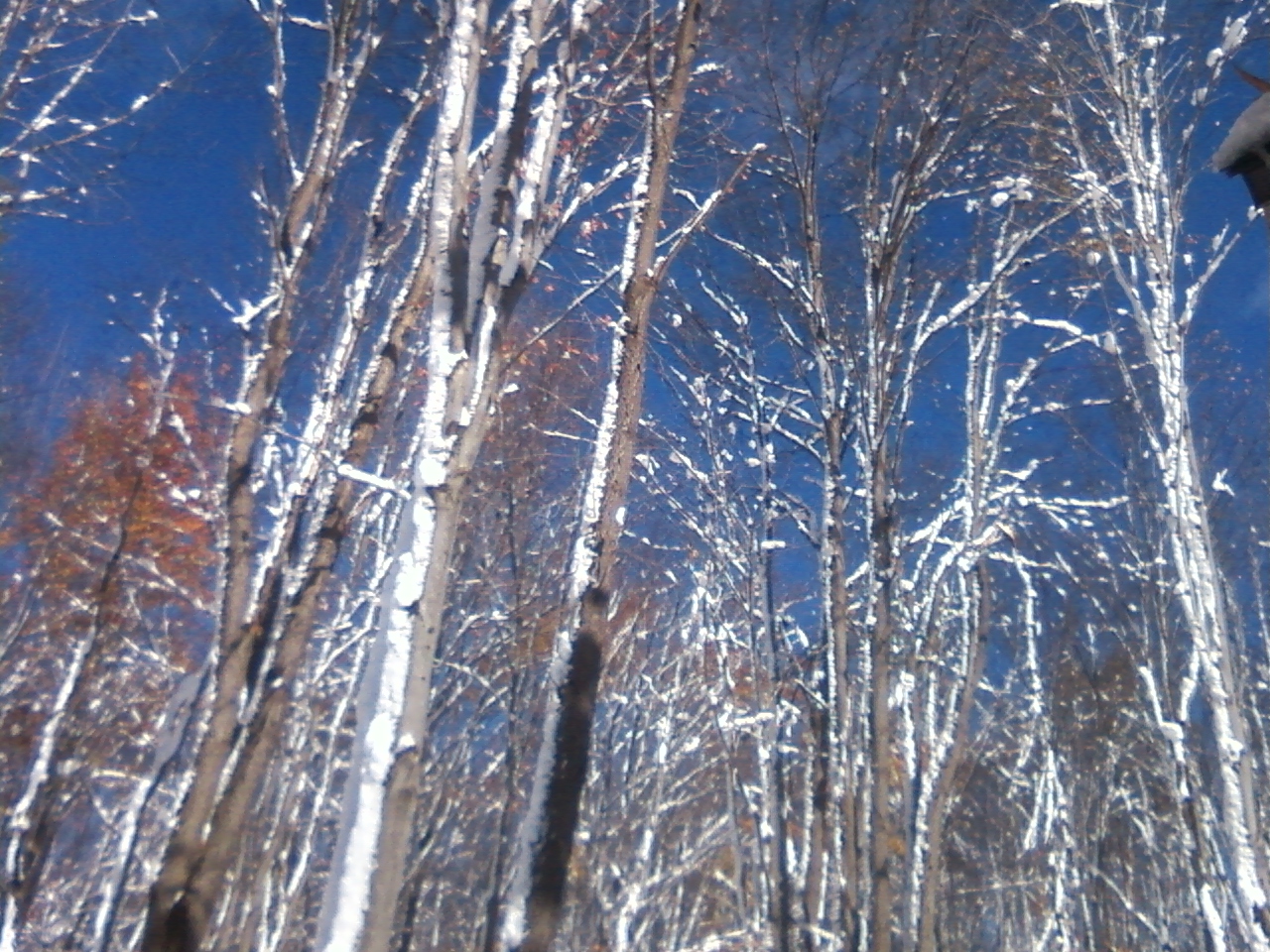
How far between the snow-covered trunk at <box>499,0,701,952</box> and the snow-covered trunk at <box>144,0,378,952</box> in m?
1.78

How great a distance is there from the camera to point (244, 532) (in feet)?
17.6

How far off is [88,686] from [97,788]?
3234mm

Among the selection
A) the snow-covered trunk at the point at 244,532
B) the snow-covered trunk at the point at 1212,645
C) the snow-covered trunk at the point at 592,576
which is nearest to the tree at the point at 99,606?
the snow-covered trunk at the point at 244,532

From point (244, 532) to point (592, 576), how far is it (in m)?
2.78

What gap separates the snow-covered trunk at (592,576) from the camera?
321 centimetres

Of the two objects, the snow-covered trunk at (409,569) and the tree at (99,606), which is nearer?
the snow-covered trunk at (409,569)

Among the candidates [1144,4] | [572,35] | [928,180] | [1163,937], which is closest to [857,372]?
[928,180]

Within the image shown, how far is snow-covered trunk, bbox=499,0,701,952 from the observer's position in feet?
10.5

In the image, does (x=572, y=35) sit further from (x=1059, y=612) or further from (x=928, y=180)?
(x=1059, y=612)

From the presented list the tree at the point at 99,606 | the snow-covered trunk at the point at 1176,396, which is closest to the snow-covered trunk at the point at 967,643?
the snow-covered trunk at the point at 1176,396

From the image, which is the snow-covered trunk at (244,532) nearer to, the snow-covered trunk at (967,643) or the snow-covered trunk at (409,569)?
the snow-covered trunk at (409,569)

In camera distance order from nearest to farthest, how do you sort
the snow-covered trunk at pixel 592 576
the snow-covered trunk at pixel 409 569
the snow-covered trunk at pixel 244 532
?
the snow-covered trunk at pixel 409 569, the snow-covered trunk at pixel 592 576, the snow-covered trunk at pixel 244 532

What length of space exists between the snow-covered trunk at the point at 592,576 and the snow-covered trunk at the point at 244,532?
1.78 metres

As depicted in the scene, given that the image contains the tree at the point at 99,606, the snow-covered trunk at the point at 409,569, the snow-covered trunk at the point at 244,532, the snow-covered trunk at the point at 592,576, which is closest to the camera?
the snow-covered trunk at the point at 409,569
